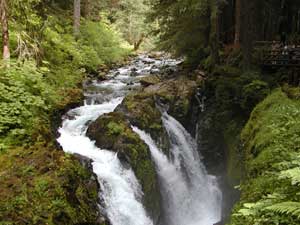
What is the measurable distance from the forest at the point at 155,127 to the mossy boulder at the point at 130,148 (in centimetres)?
4

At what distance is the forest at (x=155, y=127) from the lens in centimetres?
684

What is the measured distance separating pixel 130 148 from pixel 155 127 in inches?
81.9

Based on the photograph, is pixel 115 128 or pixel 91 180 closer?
pixel 91 180

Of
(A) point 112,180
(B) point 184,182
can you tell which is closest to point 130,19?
(B) point 184,182

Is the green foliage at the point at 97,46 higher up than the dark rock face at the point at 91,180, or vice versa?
the green foliage at the point at 97,46

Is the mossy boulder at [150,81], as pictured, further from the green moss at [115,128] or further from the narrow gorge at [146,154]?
the green moss at [115,128]

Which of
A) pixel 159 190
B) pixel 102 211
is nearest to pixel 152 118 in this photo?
pixel 159 190

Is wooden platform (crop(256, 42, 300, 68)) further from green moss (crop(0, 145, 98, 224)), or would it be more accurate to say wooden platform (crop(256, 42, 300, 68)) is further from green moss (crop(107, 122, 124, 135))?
green moss (crop(0, 145, 98, 224))

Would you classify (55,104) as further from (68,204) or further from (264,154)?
(264,154)

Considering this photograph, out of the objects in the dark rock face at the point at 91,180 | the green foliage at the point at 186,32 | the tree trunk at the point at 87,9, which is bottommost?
the dark rock face at the point at 91,180

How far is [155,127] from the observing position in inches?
485

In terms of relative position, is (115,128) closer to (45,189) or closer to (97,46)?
(45,189)

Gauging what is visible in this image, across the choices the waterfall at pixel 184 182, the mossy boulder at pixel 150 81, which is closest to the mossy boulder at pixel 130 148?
the waterfall at pixel 184 182

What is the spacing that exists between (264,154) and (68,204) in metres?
4.03
